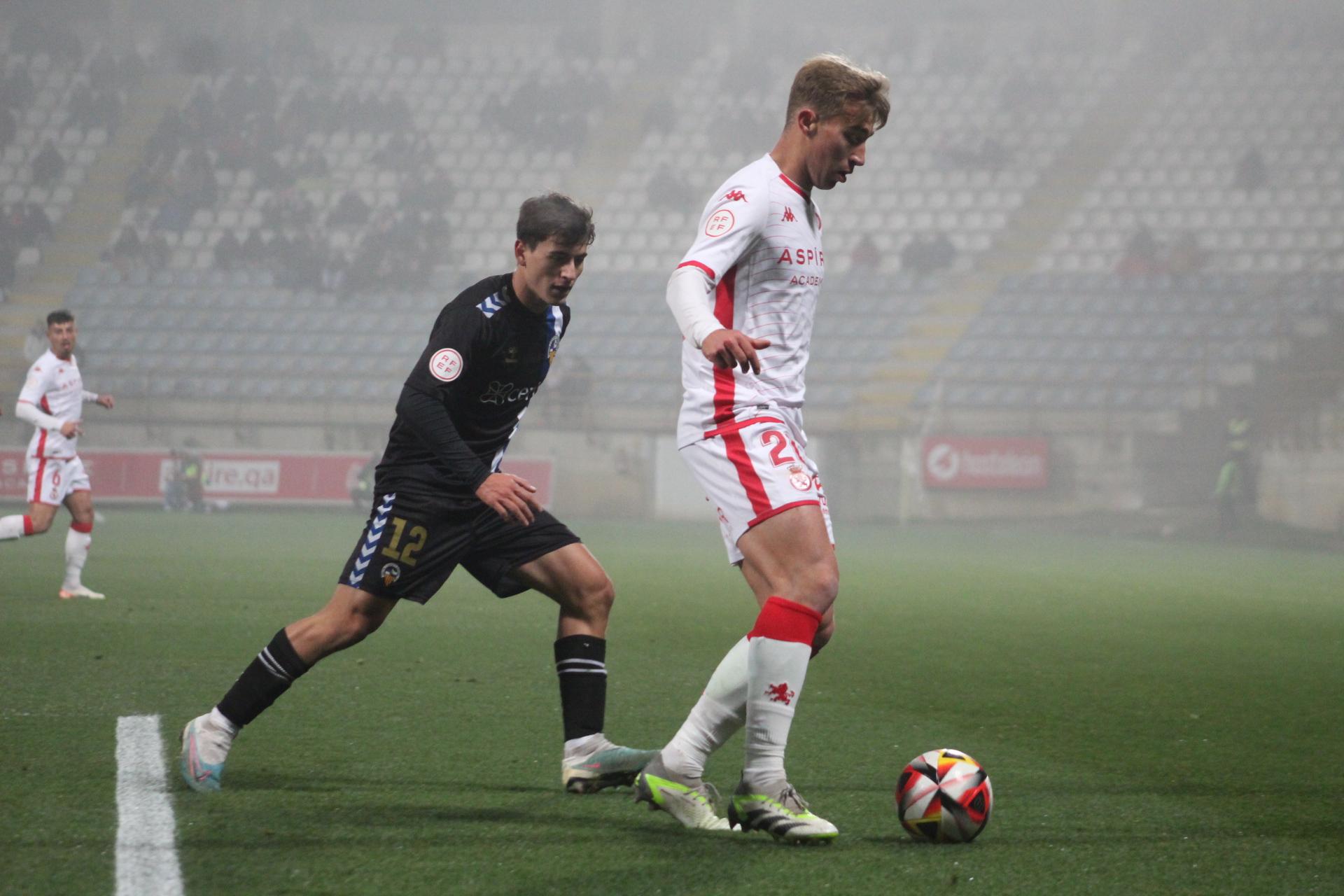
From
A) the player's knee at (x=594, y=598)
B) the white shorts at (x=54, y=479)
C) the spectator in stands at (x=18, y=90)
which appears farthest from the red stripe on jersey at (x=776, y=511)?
the spectator in stands at (x=18, y=90)

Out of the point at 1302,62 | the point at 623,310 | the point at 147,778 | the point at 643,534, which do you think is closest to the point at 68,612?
the point at 147,778

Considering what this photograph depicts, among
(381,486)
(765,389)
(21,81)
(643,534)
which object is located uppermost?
(21,81)

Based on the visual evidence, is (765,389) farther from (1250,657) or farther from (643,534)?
(643,534)

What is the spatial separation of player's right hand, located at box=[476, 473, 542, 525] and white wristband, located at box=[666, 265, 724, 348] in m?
0.63

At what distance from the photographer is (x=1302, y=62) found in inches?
1221

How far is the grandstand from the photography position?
82.1ft

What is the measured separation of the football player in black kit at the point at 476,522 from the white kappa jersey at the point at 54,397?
20.8 ft

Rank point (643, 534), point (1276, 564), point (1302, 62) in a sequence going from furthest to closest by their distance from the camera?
point (1302, 62), point (643, 534), point (1276, 564)

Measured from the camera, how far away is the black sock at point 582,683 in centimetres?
419

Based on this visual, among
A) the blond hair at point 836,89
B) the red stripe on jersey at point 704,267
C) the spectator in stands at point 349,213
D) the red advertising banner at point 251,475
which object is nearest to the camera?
the red stripe on jersey at point 704,267

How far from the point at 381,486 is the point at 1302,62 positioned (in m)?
31.4

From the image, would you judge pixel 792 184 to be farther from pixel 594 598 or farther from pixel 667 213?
pixel 667 213

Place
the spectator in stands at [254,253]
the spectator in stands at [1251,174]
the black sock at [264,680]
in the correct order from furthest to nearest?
the spectator in stands at [254,253], the spectator in stands at [1251,174], the black sock at [264,680]

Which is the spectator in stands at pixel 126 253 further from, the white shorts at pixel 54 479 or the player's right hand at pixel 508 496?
the player's right hand at pixel 508 496
